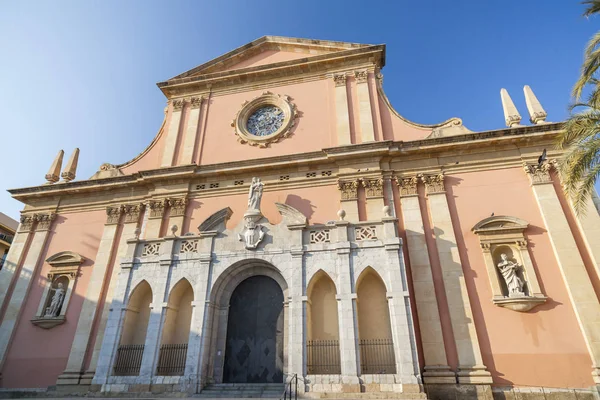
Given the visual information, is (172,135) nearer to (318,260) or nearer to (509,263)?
(318,260)

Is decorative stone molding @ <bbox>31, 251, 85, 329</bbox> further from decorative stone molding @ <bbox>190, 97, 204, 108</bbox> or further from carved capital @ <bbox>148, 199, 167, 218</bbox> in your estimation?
decorative stone molding @ <bbox>190, 97, 204, 108</bbox>

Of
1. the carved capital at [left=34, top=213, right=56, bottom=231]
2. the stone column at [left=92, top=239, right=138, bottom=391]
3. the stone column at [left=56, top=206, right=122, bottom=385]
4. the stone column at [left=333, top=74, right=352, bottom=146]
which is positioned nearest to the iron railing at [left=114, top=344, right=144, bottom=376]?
the stone column at [left=92, top=239, right=138, bottom=391]

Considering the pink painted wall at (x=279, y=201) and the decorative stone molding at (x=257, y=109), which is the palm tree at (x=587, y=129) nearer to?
the pink painted wall at (x=279, y=201)

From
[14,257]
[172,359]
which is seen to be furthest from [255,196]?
[14,257]

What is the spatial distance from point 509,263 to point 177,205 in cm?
1274

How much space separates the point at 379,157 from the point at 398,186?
1366 millimetres

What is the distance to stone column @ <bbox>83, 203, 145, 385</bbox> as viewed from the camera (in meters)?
13.2

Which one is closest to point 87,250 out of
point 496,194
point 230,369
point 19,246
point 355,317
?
point 19,246

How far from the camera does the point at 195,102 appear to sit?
18500 mm

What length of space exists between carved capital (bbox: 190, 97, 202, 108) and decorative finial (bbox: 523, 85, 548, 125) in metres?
14.9

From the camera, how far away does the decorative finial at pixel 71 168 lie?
58.4ft

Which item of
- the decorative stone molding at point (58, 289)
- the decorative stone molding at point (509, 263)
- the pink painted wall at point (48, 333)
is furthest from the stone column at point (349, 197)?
the decorative stone molding at point (58, 289)

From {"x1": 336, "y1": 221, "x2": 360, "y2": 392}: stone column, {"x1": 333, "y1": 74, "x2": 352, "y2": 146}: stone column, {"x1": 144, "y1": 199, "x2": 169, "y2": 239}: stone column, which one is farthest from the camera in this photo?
{"x1": 333, "y1": 74, "x2": 352, "y2": 146}: stone column

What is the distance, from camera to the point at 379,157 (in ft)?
46.8
